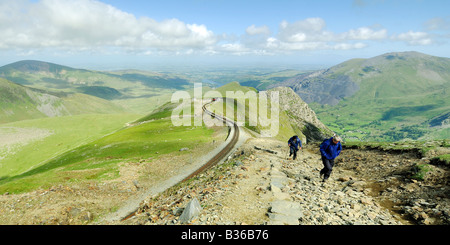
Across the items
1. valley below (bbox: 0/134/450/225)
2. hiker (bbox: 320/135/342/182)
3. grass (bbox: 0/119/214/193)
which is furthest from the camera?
grass (bbox: 0/119/214/193)

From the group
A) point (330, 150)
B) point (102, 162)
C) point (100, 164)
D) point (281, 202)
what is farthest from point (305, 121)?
point (281, 202)

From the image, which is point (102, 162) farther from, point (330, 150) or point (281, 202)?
point (330, 150)

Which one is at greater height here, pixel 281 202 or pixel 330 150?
pixel 330 150

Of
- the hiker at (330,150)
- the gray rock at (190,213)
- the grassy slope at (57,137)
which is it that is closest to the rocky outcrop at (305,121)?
the grassy slope at (57,137)

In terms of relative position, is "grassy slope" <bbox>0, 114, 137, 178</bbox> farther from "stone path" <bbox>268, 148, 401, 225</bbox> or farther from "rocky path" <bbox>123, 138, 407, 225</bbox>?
"stone path" <bbox>268, 148, 401, 225</bbox>

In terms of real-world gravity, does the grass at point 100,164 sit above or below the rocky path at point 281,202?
below

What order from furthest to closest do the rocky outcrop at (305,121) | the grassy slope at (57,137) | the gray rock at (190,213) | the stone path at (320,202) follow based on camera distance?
the rocky outcrop at (305,121), the grassy slope at (57,137), the gray rock at (190,213), the stone path at (320,202)

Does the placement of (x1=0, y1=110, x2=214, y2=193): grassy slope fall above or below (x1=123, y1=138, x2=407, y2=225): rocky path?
below

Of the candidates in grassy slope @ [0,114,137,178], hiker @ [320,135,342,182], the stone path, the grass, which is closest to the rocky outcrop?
the grass

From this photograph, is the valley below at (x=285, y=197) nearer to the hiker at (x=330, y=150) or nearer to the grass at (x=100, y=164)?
the hiker at (x=330, y=150)
